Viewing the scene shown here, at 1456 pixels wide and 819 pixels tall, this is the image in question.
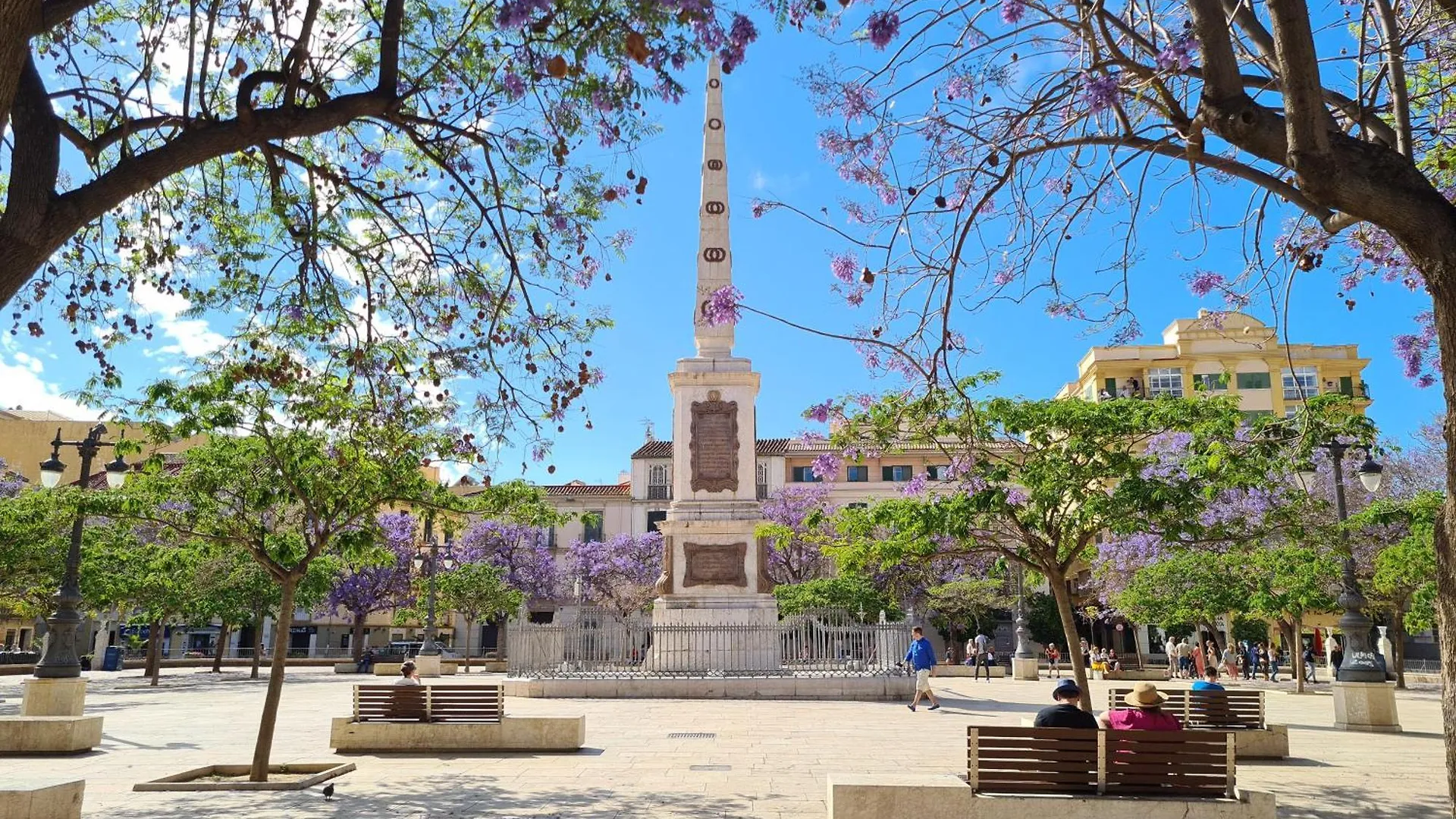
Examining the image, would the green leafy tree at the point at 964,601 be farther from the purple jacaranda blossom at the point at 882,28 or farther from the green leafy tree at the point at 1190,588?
the purple jacaranda blossom at the point at 882,28

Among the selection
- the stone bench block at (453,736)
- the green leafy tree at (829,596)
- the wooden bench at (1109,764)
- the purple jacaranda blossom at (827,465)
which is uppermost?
the purple jacaranda blossom at (827,465)

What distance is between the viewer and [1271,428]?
8352 mm

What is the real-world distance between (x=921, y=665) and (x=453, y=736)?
30.0 ft

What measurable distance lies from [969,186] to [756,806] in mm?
4992

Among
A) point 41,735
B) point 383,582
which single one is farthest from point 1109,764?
point 383,582

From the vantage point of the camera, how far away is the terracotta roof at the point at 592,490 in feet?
204

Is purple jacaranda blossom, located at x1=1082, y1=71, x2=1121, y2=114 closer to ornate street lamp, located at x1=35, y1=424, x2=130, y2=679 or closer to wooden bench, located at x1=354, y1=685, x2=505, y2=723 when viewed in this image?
wooden bench, located at x1=354, y1=685, x2=505, y2=723

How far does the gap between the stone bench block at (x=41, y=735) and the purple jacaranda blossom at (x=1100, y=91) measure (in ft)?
41.5

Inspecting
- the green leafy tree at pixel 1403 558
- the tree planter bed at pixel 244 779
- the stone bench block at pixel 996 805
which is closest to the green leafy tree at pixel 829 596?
the green leafy tree at pixel 1403 558

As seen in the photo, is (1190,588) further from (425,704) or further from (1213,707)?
(425,704)

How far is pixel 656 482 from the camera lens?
6181cm

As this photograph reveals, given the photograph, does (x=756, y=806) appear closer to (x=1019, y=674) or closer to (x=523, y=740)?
(x=523, y=740)

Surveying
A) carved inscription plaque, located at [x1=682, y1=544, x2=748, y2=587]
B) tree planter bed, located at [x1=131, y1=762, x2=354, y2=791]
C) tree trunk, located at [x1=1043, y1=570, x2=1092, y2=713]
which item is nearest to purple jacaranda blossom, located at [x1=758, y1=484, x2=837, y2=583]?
carved inscription plaque, located at [x1=682, y1=544, x2=748, y2=587]

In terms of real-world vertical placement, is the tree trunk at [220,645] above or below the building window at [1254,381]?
below
